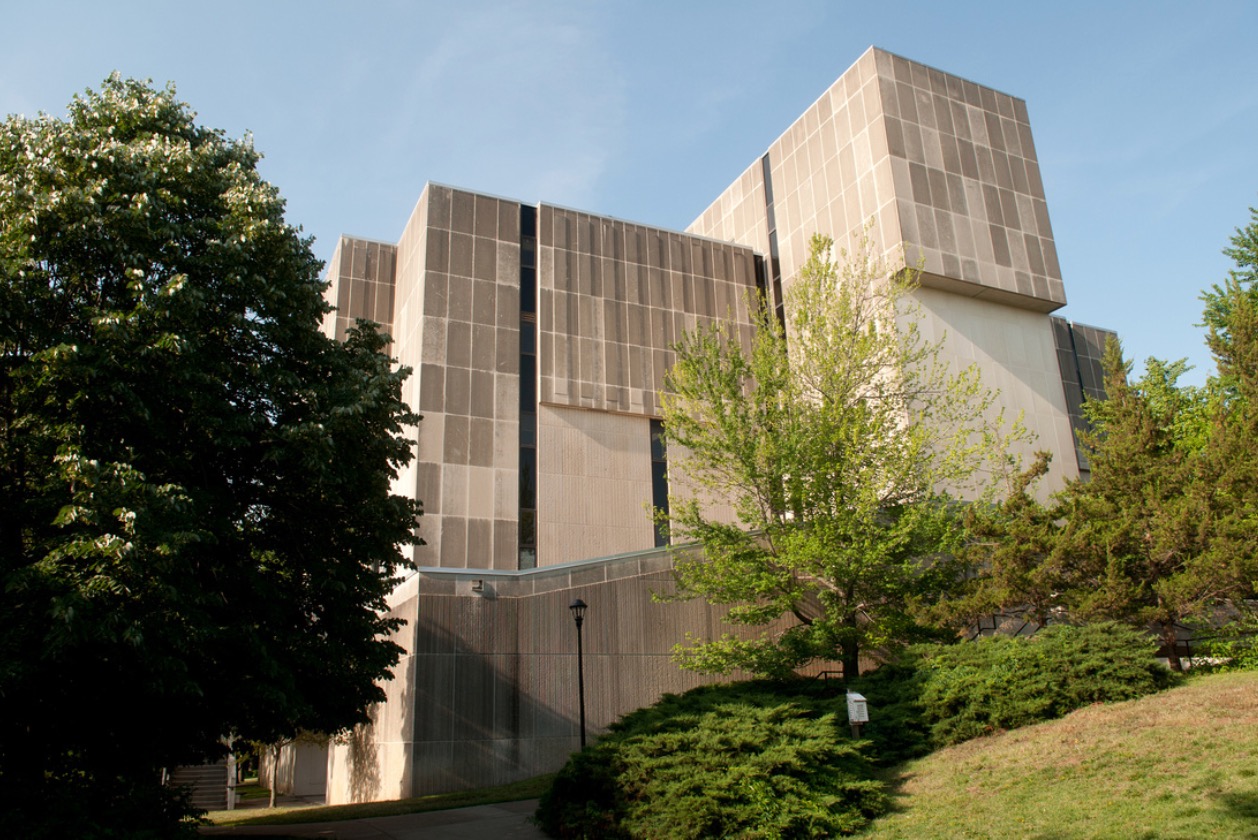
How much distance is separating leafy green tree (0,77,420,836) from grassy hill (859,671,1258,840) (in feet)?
30.4

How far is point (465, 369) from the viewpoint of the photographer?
31.3m

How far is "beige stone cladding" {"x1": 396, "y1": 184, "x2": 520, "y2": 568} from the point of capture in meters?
29.8

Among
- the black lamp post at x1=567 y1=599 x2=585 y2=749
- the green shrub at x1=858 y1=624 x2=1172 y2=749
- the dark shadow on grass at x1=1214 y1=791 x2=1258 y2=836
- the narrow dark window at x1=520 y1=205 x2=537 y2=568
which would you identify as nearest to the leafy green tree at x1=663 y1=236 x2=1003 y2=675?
the black lamp post at x1=567 y1=599 x2=585 y2=749

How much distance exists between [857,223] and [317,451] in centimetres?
2464

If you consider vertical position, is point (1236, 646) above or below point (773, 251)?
below

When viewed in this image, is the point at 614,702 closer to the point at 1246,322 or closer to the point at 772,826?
the point at 772,826

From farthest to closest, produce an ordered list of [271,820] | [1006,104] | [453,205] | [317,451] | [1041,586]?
1. [1006,104]
2. [453,205]
3. [271,820]
4. [1041,586]
5. [317,451]

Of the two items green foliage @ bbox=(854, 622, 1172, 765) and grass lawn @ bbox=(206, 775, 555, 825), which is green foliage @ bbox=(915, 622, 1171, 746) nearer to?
green foliage @ bbox=(854, 622, 1172, 765)

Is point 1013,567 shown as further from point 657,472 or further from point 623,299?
point 623,299

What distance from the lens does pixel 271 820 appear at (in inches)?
780

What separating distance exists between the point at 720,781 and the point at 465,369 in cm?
2177

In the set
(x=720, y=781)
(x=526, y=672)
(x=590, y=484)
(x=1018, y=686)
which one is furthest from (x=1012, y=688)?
(x=590, y=484)

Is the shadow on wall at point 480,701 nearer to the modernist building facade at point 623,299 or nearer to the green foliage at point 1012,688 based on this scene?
the modernist building facade at point 623,299

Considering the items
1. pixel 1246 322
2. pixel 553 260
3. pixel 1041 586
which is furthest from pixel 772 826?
pixel 553 260
